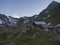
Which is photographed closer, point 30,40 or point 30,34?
point 30,40

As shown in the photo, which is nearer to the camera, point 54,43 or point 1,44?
point 54,43

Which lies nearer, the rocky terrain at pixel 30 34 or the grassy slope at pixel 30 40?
the grassy slope at pixel 30 40

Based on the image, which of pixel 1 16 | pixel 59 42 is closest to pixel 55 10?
pixel 1 16

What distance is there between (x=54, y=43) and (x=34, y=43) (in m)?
3.50

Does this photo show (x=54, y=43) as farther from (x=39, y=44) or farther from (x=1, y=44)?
(x=1, y=44)

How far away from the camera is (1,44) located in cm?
2838

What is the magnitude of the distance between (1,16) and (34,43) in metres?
134

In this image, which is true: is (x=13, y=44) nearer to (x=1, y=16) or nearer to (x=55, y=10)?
(x=55, y=10)

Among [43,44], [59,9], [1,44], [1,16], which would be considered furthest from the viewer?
[1,16]

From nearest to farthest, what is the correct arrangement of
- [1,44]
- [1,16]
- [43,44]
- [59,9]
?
[43,44] < [1,44] < [59,9] < [1,16]

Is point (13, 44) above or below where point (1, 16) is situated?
below

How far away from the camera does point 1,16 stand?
514 feet

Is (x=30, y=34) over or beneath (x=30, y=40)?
over

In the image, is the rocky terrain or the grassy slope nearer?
the grassy slope
